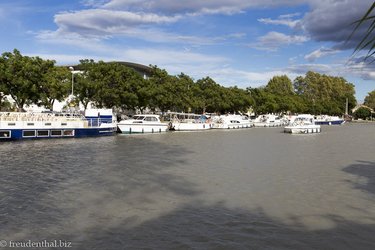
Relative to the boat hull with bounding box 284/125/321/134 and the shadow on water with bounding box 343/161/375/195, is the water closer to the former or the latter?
the shadow on water with bounding box 343/161/375/195

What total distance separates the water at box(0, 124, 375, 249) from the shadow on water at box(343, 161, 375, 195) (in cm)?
7

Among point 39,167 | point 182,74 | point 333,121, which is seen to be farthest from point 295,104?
point 39,167

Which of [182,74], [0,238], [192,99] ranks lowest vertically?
[0,238]

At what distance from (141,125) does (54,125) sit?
58.7ft

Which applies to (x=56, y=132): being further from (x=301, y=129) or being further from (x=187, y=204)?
(x=301, y=129)

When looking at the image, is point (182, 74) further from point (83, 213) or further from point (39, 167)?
point (83, 213)

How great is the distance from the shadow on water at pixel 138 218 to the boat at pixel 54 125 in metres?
27.1

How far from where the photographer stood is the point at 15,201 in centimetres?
1770

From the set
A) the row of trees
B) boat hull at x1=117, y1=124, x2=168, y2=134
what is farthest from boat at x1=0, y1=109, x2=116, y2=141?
the row of trees

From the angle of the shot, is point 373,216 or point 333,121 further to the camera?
point 333,121

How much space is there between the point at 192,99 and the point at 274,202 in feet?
275

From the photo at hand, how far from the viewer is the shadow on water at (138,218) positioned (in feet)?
42.3

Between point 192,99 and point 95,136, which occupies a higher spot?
point 192,99

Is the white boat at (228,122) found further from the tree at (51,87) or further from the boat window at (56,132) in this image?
the boat window at (56,132)
